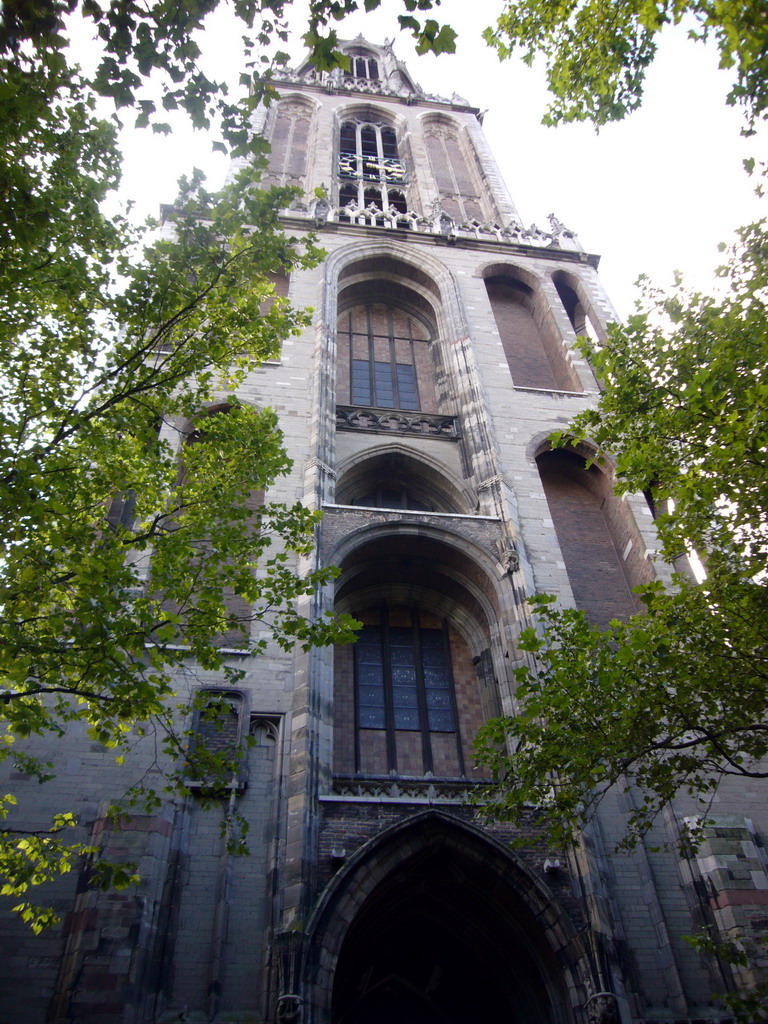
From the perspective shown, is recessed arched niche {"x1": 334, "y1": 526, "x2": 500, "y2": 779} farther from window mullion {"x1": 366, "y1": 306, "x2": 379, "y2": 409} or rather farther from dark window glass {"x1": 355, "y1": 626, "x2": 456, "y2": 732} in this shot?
window mullion {"x1": 366, "y1": 306, "x2": 379, "y2": 409}

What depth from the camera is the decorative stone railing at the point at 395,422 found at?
18016mm

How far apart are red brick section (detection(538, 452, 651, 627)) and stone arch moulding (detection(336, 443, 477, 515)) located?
223 centimetres

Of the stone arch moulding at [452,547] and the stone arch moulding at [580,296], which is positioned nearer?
the stone arch moulding at [452,547]

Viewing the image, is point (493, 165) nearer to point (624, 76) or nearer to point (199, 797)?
point (624, 76)

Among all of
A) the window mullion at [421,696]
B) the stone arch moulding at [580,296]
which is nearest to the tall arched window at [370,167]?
the stone arch moulding at [580,296]

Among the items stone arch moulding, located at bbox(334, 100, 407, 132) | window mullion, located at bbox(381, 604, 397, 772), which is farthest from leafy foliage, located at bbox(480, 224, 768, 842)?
stone arch moulding, located at bbox(334, 100, 407, 132)

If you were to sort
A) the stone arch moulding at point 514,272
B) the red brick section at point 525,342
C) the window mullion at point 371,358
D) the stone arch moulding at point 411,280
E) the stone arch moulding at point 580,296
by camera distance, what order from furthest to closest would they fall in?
the stone arch moulding at point 514,272 < the stone arch moulding at point 580,296 < the red brick section at point 525,342 < the stone arch moulding at point 411,280 < the window mullion at point 371,358

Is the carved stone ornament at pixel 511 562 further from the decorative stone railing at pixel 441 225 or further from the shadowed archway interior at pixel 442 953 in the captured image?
the decorative stone railing at pixel 441 225

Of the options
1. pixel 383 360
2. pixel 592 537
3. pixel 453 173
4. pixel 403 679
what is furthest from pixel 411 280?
pixel 403 679

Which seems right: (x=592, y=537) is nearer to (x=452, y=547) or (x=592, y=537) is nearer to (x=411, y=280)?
(x=452, y=547)

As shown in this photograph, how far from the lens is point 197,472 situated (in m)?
11.8

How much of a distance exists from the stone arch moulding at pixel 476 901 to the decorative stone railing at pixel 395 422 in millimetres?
9123

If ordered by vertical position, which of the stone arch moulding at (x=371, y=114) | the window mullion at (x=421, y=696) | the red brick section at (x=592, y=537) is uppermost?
the stone arch moulding at (x=371, y=114)

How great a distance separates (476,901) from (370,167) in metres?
26.6
